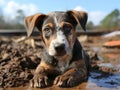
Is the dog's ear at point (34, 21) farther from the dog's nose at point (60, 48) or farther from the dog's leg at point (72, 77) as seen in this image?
the dog's leg at point (72, 77)

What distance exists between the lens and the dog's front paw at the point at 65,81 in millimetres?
5883

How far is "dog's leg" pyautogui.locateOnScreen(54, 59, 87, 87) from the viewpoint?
591 centimetres

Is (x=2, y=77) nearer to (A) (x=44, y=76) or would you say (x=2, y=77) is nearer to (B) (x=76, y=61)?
(A) (x=44, y=76)

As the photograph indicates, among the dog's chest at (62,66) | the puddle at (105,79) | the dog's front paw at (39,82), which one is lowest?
the puddle at (105,79)

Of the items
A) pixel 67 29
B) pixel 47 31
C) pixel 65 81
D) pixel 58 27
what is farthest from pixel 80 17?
pixel 65 81

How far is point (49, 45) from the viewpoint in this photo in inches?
245

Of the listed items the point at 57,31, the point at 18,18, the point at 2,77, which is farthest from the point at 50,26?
the point at 18,18

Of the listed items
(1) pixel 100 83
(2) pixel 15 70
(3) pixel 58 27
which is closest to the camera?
(3) pixel 58 27

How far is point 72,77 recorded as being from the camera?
6.06 m

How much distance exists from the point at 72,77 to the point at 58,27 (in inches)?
37.4

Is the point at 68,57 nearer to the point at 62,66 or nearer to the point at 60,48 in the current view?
the point at 62,66

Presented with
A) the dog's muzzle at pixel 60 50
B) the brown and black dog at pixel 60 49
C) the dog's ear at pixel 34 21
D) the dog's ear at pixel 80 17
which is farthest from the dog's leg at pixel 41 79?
the dog's ear at pixel 80 17

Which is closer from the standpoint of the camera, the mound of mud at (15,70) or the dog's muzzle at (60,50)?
the dog's muzzle at (60,50)

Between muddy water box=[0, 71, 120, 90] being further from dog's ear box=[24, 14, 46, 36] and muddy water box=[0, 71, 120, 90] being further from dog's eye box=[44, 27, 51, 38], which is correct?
dog's ear box=[24, 14, 46, 36]
